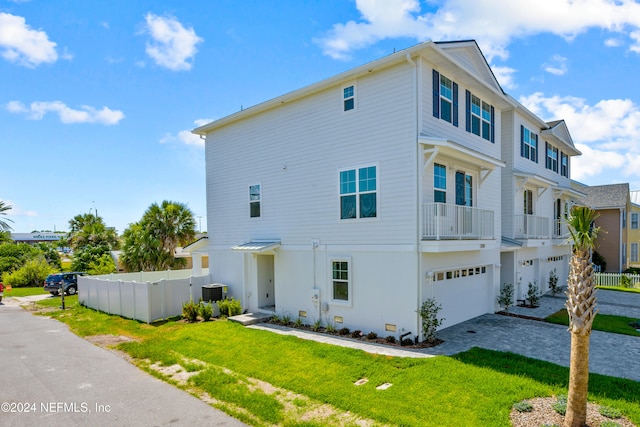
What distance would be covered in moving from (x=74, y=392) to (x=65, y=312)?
1204 cm

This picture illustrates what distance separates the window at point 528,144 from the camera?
17859 mm

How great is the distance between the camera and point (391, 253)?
36.7 feet

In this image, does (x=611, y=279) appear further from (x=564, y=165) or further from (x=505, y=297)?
(x=505, y=297)

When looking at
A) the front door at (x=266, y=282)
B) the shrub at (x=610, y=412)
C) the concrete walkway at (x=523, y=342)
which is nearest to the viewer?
the shrub at (x=610, y=412)

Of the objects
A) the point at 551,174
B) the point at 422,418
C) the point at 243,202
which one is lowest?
the point at 422,418

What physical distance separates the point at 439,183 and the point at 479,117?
3.98 metres

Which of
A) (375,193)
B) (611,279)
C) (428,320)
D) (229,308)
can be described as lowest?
(611,279)

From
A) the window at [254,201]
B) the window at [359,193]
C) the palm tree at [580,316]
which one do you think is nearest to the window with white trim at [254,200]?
the window at [254,201]

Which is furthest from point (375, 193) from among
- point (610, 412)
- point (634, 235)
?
point (634, 235)

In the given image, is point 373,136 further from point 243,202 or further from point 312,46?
point 243,202

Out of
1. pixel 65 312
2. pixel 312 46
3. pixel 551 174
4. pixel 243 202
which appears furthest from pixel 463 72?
pixel 65 312

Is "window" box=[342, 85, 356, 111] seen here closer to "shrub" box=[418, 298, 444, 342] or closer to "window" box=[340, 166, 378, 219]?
"window" box=[340, 166, 378, 219]

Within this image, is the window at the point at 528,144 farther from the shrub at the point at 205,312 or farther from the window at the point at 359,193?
the shrub at the point at 205,312

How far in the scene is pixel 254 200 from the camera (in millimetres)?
15469
